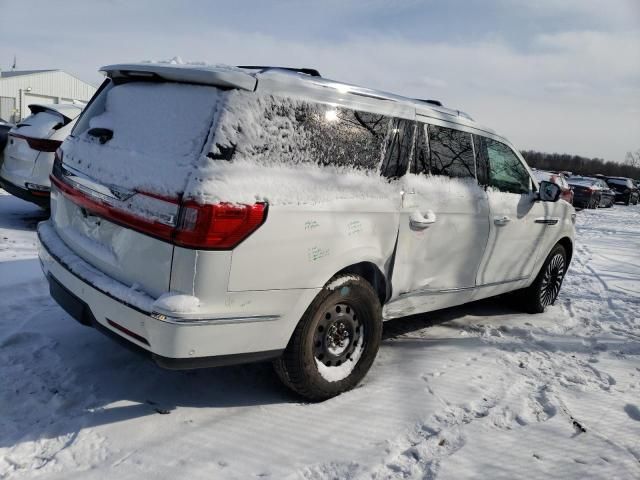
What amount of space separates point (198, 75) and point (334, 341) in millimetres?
1714

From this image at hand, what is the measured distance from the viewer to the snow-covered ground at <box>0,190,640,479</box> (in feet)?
8.48

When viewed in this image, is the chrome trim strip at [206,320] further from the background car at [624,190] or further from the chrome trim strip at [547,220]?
the background car at [624,190]

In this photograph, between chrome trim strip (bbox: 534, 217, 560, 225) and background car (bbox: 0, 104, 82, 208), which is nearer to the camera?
chrome trim strip (bbox: 534, 217, 560, 225)

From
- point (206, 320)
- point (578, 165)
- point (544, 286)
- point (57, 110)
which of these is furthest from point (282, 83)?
point (578, 165)

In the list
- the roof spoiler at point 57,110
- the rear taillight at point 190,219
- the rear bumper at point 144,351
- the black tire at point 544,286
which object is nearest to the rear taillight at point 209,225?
the rear taillight at point 190,219

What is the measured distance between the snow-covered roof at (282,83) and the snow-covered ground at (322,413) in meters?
1.81

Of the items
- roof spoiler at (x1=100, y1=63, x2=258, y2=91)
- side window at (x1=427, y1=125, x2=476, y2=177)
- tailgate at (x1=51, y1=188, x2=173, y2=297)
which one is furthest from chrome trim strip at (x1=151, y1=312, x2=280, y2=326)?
side window at (x1=427, y1=125, x2=476, y2=177)

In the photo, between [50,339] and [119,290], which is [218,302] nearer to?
[119,290]

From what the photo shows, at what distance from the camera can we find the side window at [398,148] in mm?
3359

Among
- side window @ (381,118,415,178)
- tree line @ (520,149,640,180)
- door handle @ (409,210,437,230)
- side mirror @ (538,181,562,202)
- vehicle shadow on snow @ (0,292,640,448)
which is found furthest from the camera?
tree line @ (520,149,640,180)

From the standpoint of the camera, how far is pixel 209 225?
2.41 meters

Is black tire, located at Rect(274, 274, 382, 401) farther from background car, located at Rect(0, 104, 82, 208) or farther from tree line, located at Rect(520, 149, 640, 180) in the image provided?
tree line, located at Rect(520, 149, 640, 180)

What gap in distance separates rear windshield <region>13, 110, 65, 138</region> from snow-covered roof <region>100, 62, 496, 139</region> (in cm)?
436

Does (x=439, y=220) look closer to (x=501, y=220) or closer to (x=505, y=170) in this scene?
(x=501, y=220)
